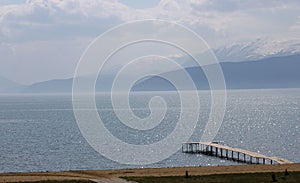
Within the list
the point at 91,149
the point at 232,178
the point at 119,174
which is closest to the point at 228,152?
the point at 91,149

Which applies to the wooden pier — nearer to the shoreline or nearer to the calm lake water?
the calm lake water

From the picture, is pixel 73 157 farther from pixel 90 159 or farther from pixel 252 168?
pixel 252 168

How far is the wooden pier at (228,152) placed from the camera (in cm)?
9132

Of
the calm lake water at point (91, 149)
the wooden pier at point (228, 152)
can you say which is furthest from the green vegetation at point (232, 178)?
the calm lake water at point (91, 149)

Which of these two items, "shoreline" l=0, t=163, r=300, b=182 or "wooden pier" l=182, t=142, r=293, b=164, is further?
"wooden pier" l=182, t=142, r=293, b=164

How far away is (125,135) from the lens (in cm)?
14375

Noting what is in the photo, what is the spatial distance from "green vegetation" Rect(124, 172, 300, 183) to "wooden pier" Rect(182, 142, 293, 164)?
31444mm

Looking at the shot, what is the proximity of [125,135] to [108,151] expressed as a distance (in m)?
36.5

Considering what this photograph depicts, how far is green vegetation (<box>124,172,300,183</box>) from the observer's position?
48.2 meters

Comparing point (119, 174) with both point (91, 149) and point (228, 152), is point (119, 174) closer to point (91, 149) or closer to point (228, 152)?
point (91, 149)

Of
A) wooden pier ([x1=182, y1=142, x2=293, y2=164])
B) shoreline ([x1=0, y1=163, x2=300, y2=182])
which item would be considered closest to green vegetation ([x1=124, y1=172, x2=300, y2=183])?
shoreline ([x1=0, y1=163, x2=300, y2=182])

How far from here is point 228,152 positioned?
110m

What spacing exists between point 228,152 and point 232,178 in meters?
60.7

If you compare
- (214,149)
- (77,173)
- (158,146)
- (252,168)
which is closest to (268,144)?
(214,149)
